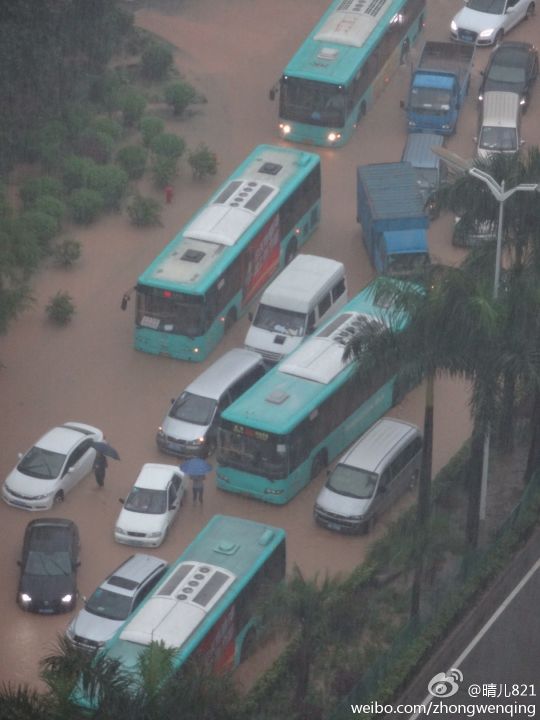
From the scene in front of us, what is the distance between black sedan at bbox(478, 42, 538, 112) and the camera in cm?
5769

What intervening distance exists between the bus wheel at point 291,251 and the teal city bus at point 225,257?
28 mm

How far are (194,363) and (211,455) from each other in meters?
4.08

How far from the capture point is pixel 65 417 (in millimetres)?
43938

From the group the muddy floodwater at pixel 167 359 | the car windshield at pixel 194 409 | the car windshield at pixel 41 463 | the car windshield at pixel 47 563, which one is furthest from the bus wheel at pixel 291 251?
the car windshield at pixel 47 563

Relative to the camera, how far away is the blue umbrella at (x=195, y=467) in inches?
1578

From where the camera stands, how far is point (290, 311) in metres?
45.6

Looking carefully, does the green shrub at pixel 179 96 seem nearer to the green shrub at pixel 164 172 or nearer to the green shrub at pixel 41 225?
the green shrub at pixel 164 172

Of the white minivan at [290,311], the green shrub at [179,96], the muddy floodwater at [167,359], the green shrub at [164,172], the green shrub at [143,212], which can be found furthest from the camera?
the green shrub at [179,96]

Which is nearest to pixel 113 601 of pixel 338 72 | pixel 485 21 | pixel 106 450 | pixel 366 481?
pixel 106 450

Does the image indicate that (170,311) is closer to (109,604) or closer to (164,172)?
(164,172)

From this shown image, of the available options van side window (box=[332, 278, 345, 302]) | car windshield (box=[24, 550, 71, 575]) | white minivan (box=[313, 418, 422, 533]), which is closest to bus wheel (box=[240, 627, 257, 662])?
car windshield (box=[24, 550, 71, 575])

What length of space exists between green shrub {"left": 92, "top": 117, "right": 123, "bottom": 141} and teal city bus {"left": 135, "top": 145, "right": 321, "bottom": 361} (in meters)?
6.90

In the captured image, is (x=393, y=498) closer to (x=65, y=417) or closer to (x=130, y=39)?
(x=65, y=417)

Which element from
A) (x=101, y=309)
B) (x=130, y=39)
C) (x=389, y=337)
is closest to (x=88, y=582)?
(x=389, y=337)
